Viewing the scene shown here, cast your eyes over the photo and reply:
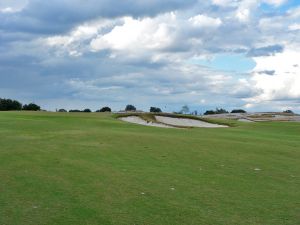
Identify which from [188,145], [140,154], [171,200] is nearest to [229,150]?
[188,145]

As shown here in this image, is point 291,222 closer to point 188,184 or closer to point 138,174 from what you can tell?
point 188,184

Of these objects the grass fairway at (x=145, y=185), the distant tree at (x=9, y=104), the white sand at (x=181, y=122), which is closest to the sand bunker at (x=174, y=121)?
the white sand at (x=181, y=122)

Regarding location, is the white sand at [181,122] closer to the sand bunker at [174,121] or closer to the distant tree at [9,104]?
the sand bunker at [174,121]

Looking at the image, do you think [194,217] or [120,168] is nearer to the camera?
[194,217]

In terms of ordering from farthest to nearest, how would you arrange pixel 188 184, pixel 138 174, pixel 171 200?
pixel 138 174 → pixel 188 184 → pixel 171 200

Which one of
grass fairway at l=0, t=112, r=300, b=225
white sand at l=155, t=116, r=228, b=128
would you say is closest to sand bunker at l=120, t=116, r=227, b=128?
white sand at l=155, t=116, r=228, b=128

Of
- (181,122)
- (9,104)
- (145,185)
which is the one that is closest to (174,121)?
(181,122)

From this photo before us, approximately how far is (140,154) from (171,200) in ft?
25.8

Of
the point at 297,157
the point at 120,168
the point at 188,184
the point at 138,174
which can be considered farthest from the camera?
the point at 297,157

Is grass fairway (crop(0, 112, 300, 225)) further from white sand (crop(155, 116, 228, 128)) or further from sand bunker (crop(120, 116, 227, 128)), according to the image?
white sand (crop(155, 116, 228, 128))

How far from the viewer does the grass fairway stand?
9.02 metres

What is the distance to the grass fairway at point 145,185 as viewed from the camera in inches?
355

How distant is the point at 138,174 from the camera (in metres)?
13.4

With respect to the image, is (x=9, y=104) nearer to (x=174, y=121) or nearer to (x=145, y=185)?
(x=174, y=121)
